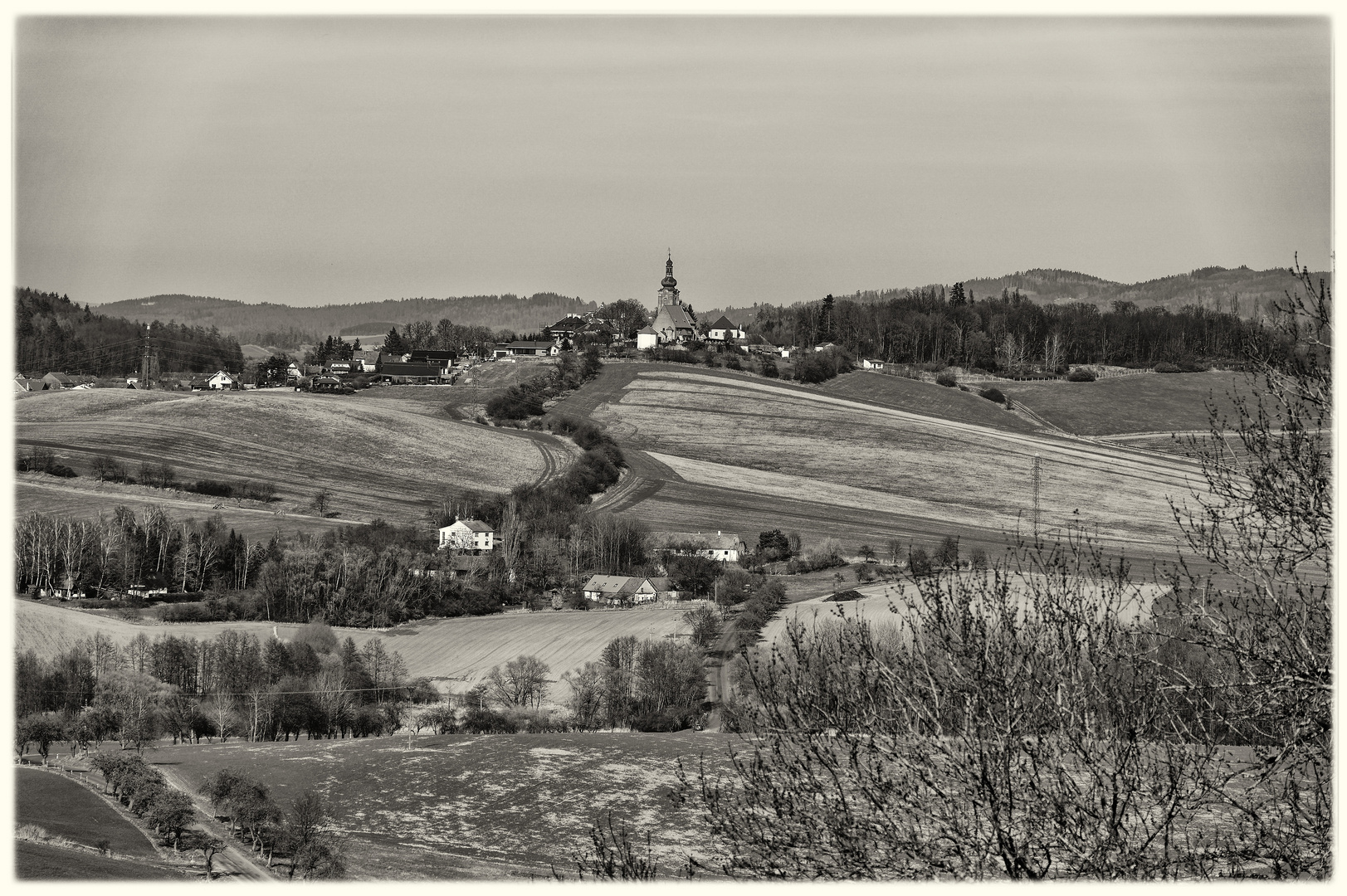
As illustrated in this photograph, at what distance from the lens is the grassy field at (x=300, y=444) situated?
1453 inches

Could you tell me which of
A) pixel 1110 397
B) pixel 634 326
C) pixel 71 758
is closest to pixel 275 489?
pixel 71 758

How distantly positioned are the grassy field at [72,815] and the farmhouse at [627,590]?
47.9ft

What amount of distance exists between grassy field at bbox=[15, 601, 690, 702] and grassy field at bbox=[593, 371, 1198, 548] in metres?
8.38

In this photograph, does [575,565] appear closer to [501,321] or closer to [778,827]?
[778,827]

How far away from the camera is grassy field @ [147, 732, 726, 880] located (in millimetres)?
11406

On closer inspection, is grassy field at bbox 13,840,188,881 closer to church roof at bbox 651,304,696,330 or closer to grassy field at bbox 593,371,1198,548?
grassy field at bbox 593,371,1198,548

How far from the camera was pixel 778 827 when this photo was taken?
5.68 metres

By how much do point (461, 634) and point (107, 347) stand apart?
4075 centimetres

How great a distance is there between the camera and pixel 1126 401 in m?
54.1

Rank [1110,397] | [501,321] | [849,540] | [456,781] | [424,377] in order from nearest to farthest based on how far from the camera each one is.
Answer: [456,781] < [849,540] < [1110,397] < [424,377] < [501,321]

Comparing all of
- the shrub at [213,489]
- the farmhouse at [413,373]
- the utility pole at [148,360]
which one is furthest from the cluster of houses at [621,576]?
the farmhouse at [413,373]

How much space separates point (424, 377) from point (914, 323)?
97.0 ft

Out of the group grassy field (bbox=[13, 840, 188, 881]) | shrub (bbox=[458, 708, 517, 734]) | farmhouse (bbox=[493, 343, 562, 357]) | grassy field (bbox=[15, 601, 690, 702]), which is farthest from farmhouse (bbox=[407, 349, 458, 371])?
grassy field (bbox=[13, 840, 188, 881])

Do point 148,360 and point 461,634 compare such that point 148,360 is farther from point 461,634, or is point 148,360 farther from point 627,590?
point 461,634
